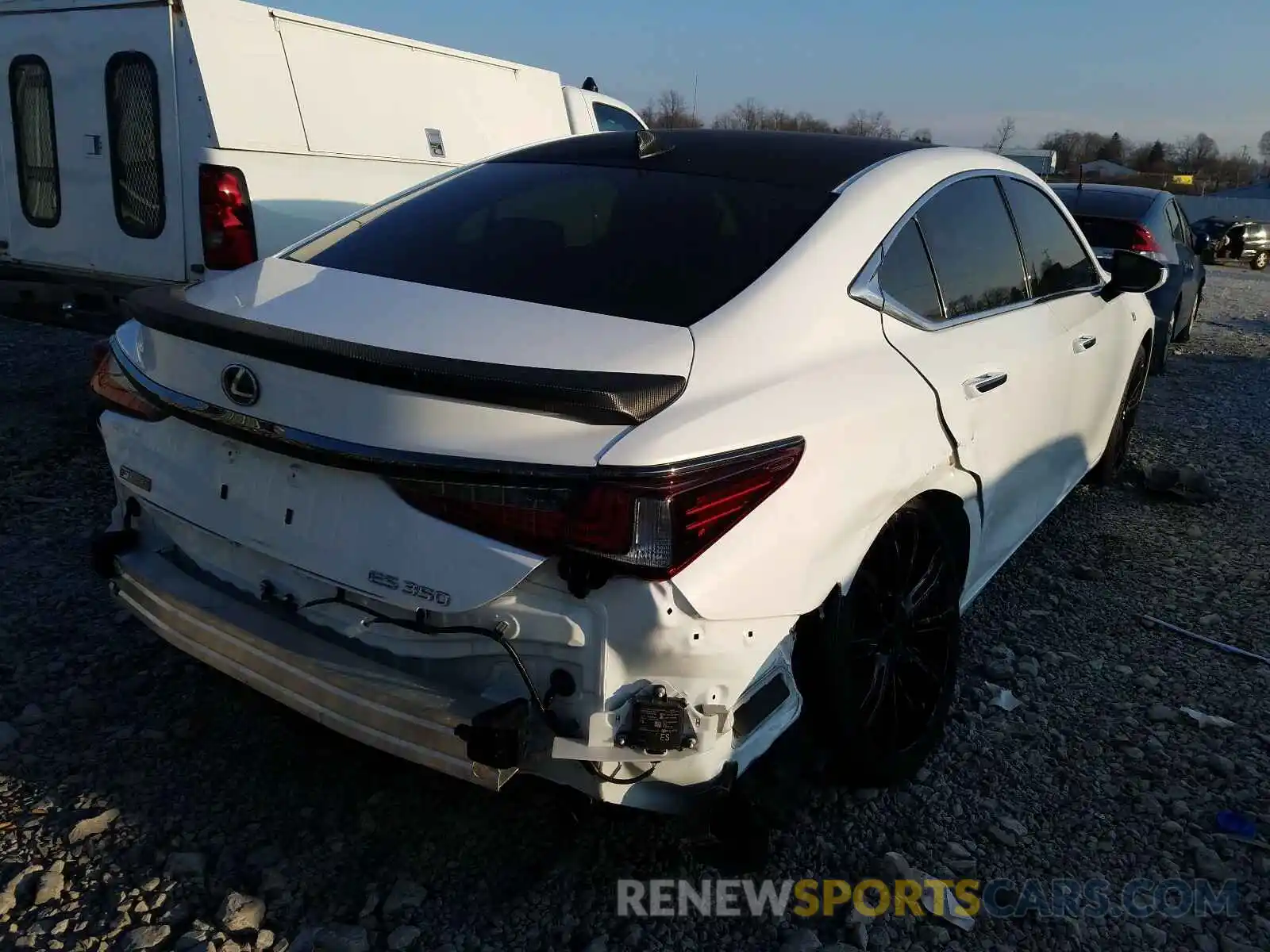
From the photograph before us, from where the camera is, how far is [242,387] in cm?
216

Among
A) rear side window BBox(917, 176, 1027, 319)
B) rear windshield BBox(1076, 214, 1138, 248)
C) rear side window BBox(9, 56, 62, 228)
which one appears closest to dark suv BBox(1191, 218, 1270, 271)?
rear windshield BBox(1076, 214, 1138, 248)

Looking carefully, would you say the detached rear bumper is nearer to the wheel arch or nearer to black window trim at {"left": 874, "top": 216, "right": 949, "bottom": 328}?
the wheel arch

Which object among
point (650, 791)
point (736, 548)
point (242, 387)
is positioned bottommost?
point (650, 791)

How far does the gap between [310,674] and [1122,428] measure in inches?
187

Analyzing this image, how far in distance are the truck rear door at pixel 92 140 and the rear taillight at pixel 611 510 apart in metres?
4.66

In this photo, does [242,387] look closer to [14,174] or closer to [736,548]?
[736,548]

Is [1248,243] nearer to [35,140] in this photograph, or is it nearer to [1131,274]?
[1131,274]

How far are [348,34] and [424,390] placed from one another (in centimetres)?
529

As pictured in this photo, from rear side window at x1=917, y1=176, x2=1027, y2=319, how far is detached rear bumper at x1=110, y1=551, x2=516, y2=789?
1.84 metres

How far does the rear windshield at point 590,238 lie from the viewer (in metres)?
2.43

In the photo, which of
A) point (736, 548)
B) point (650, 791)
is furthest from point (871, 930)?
point (736, 548)

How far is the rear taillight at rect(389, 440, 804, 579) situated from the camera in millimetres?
1856

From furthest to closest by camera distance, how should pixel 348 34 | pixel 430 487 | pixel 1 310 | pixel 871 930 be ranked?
pixel 348 34 < pixel 1 310 < pixel 871 930 < pixel 430 487

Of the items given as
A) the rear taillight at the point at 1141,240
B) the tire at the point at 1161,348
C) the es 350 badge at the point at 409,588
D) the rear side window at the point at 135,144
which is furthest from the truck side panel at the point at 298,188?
the tire at the point at 1161,348
